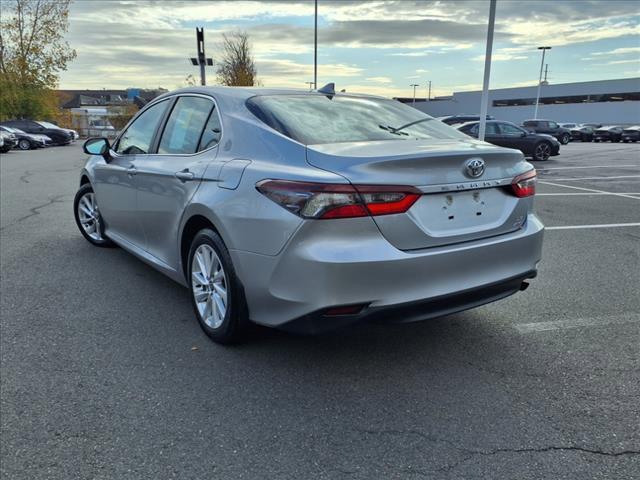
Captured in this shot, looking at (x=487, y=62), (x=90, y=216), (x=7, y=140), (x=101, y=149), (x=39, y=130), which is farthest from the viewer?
(x=39, y=130)

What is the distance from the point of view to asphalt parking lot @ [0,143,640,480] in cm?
236

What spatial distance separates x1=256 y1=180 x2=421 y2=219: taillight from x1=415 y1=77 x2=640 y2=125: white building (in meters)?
64.5

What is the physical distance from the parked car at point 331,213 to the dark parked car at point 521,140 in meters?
17.2

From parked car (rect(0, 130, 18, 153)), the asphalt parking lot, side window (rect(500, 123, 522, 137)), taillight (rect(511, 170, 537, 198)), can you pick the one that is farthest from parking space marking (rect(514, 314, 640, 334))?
parked car (rect(0, 130, 18, 153))

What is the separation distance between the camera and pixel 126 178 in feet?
15.1

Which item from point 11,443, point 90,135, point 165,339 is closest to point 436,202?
point 165,339

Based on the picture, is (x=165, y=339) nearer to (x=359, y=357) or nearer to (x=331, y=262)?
(x=359, y=357)

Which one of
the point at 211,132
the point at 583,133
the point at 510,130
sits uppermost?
the point at 211,132

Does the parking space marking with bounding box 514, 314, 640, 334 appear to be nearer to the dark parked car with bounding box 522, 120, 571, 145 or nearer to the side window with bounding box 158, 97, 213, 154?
the side window with bounding box 158, 97, 213, 154

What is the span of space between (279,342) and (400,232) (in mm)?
1295

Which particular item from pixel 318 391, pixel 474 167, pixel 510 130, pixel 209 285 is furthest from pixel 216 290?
pixel 510 130

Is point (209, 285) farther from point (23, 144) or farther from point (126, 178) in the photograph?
point (23, 144)

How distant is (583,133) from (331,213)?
144 ft

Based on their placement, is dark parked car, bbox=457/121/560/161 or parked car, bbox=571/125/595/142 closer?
dark parked car, bbox=457/121/560/161
